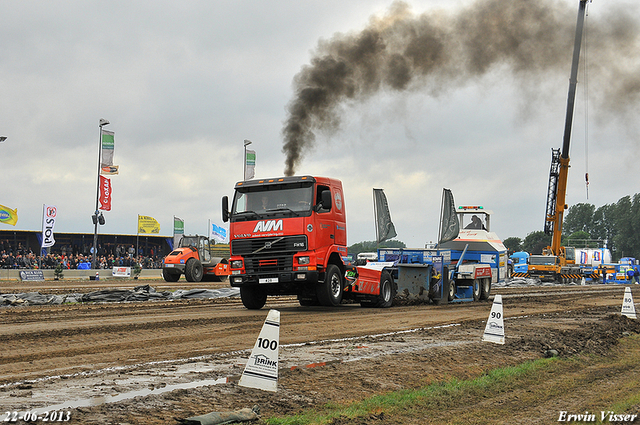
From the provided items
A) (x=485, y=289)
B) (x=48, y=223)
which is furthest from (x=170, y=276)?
(x=485, y=289)

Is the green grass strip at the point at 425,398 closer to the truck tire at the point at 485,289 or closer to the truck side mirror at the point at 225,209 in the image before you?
the truck side mirror at the point at 225,209

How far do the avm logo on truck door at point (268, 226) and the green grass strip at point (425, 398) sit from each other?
24.4 ft

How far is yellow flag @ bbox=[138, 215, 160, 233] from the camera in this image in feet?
166

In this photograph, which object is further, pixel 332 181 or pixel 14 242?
pixel 14 242

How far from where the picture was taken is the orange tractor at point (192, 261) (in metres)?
30.5

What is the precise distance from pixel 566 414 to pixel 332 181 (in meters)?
10.0

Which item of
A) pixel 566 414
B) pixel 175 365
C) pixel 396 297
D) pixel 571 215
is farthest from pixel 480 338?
pixel 571 215

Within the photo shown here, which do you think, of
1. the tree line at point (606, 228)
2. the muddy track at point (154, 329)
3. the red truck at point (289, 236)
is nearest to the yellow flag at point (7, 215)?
the muddy track at point (154, 329)

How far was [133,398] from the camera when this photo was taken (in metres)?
5.71

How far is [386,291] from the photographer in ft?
57.6

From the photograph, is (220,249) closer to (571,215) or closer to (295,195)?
(295,195)

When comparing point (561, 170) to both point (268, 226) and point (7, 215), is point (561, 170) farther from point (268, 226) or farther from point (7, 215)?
point (7, 215)

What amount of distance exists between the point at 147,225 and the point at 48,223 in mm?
13813

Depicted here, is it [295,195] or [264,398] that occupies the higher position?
[295,195]
